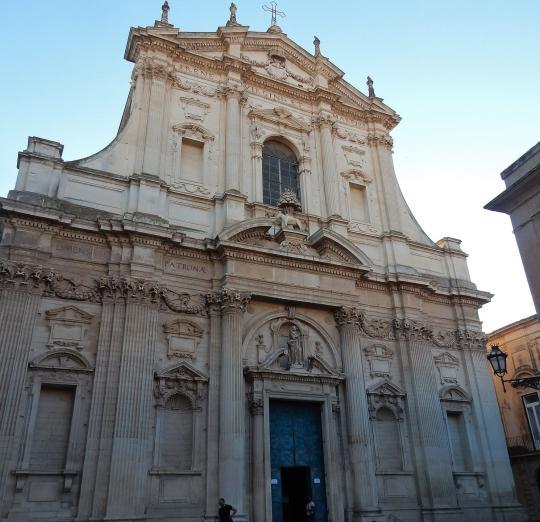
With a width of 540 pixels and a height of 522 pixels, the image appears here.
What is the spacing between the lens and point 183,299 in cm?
1416

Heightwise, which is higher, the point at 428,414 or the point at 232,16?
the point at 232,16

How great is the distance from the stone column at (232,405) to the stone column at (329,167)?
5.41 metres

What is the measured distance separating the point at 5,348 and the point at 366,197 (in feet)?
42.2

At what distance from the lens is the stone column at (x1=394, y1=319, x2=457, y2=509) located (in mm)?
14875

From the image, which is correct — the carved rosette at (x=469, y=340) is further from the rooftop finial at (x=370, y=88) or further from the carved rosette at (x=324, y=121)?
the rooftop finial at (x=370, y=88)

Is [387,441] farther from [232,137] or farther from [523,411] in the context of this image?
[232,137]

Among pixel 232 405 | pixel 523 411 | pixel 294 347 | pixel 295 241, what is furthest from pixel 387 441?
pixel 523 411

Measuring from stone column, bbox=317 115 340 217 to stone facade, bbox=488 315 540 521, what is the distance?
33.1 ft

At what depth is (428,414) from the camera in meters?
15.8

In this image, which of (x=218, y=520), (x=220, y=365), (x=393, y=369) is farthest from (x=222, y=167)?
(x=218, y=520)

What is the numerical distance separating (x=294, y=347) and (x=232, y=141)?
6.93 m

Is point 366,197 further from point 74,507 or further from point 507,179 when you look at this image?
point 74,507

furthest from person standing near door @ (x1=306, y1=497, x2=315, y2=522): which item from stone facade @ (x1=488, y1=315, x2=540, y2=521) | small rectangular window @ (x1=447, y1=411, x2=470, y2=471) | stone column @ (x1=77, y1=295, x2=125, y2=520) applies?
stone facade @ (x1=488, y1=315, x2=540, y2=521)

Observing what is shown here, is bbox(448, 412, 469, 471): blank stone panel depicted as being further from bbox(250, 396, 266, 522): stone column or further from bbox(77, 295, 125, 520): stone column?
bbox(77, 295, 125, 520): stone column
